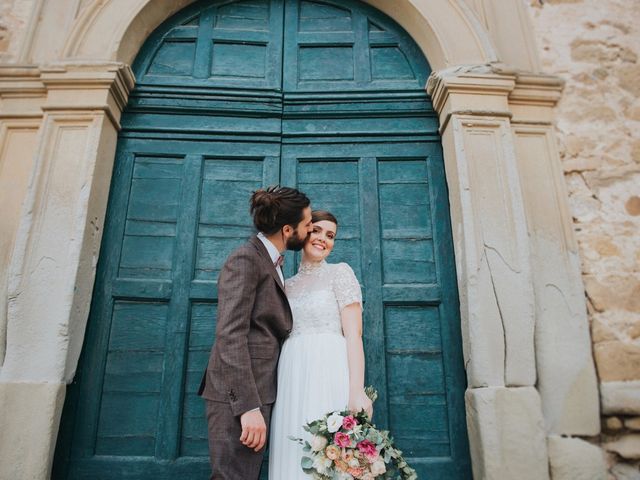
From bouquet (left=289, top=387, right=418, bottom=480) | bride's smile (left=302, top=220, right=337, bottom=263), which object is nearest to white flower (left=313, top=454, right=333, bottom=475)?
bouquet (left=289, top=387, right=418, bottom=480)

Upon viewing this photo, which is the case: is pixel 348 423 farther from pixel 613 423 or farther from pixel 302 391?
pixel 613 423

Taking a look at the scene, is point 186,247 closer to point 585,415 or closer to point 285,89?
point 285,89

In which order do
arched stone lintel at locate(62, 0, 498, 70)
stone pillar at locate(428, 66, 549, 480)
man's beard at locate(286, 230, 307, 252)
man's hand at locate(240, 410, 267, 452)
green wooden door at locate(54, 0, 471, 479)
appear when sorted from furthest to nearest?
1. arched stone lintel at locate(62, 0, 498, 70)
2. green wooden door at locate(54, 0, 471, 479)
3. stone pillar at locate(428, 66, 549, 480)
4. man's beard at locate(286, 230, 307, 252)
5. man's hand at locate(240, 410, 267, 452)

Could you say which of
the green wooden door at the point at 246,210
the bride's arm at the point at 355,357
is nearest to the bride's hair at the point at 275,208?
the bride's arm at the point at 355,357

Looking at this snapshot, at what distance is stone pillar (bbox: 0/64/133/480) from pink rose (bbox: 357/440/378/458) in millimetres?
1620

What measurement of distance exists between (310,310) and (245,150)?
4.82 feet

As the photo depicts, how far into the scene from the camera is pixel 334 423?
1.75 meters

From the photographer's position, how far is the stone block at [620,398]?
244 cm

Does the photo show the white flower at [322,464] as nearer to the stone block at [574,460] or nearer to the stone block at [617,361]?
the stone block at [574,460]

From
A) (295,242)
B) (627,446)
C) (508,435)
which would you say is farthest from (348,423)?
(627,446)

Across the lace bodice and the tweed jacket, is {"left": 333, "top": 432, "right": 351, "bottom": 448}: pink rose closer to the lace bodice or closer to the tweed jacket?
the tweed jacket

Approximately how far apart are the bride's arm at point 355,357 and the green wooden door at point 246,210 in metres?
0.74

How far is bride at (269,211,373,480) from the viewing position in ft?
6.41

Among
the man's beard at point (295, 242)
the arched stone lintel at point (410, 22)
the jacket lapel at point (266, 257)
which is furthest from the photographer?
the arched stone lintel at point (410, 22)
